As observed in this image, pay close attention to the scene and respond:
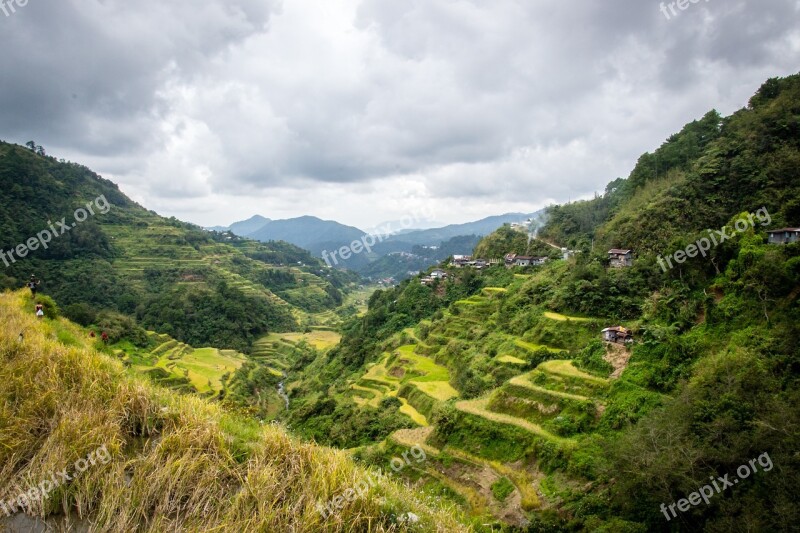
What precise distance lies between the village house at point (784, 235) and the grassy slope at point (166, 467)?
71.2 feet

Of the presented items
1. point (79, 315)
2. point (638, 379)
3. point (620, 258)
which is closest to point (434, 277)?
point (620, 258)

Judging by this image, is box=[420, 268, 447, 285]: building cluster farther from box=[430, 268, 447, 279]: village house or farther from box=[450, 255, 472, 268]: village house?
box=[450, 255, 472, 268]: village house

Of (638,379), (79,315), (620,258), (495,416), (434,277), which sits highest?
(620,258)

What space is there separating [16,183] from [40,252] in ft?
55.3

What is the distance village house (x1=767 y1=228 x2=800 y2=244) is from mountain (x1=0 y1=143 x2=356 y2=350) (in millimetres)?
45715

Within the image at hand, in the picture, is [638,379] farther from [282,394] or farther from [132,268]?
[132,268]

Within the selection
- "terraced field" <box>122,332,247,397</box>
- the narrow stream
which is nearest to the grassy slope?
"terraced field" <box>122,332,247,397</box>

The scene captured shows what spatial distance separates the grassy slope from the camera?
3.30m

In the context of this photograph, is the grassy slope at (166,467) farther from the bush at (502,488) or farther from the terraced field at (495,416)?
the terraced field at (495,416)

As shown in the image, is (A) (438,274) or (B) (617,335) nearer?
(B) (617,335)

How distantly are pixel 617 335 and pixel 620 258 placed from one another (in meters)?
8.92

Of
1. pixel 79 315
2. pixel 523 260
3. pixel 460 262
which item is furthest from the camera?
pixel 460 262

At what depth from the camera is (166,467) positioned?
3.53 m

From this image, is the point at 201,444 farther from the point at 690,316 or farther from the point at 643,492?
the point at 690,316
